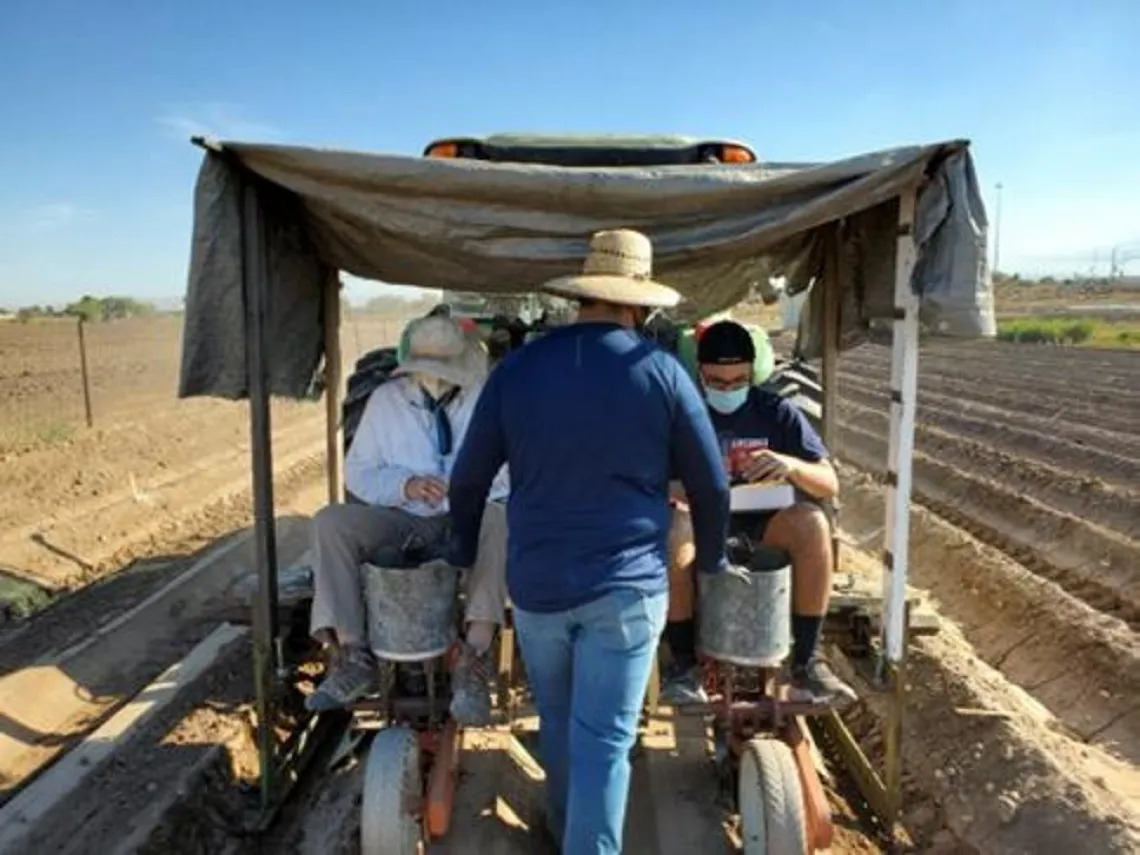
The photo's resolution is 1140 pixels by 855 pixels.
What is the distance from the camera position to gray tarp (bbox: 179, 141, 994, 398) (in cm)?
374

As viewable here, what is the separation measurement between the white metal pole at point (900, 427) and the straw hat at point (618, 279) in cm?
126

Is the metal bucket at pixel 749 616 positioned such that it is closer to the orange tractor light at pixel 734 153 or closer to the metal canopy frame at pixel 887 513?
the metal canopy frame at pixel 887 513

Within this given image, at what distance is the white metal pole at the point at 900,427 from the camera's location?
407 centimetres

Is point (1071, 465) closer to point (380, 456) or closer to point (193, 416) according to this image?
point (380, 456)

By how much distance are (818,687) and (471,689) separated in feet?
4.19

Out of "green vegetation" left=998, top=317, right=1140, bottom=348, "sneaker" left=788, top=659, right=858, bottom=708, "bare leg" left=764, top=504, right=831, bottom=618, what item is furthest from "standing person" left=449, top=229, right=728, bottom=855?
"green vegetation" left=998, top=317, right=1140, bottom=348

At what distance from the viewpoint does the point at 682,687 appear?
381 cm

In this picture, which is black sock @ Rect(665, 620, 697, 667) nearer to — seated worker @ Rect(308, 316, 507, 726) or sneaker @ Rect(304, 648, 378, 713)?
seated worker @ Rect(308, 316, 507, 726)

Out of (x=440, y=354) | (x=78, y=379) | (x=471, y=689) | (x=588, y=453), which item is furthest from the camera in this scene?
(x=78, y=379)

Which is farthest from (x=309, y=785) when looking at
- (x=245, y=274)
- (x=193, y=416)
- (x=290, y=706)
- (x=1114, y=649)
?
(x=193, y=416)

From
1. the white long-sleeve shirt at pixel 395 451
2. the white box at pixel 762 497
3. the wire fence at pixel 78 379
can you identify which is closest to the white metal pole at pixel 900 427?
the white box at pixel 762 497

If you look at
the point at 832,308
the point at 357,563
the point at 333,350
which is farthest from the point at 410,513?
the point at 832,308

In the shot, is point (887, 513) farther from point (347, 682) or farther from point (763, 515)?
point (347, 682)

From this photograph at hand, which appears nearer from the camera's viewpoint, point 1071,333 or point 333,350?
point 333,350
